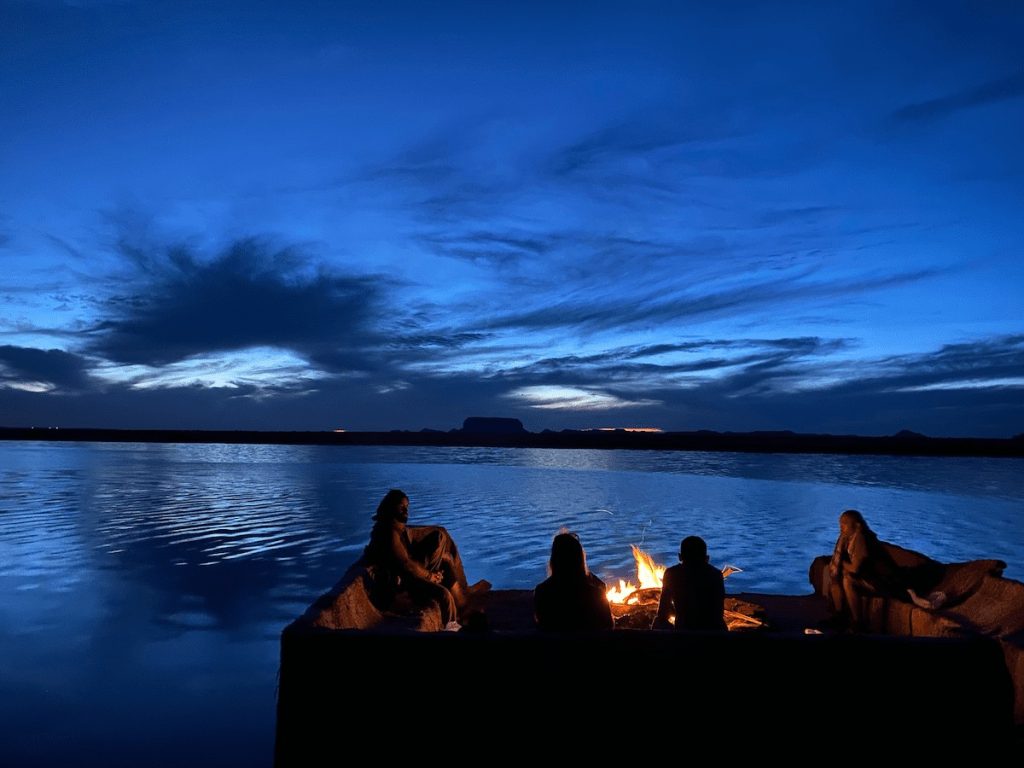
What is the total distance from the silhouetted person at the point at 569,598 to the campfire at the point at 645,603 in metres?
1.55

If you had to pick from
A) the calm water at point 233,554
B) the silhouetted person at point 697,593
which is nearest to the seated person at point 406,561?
the calm water at point 233,554

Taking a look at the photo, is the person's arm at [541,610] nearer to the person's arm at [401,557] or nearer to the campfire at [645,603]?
the campfire at [645,603]

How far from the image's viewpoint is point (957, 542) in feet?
61.5

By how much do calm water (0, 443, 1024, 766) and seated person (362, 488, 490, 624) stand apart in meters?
1.74

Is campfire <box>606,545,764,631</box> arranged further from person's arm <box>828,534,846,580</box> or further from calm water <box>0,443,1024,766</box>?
calm water <box>0,443,1024,766</box>

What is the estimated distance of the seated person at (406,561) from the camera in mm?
7434

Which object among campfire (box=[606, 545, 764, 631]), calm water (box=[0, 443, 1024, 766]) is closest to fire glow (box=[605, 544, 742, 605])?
campfire (box=[606, 545, 764, 631])

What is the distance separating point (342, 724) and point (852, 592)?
537 cm

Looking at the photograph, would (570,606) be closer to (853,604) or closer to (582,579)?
(582,579)

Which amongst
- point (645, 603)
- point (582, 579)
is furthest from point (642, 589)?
point (582, 579)

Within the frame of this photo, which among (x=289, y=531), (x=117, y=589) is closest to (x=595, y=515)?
(x=289, y=531)

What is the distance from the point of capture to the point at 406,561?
7535 mm

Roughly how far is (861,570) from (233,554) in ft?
40.2

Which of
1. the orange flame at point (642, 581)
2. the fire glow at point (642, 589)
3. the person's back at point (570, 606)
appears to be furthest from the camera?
the orange flame at point (642, 581)
